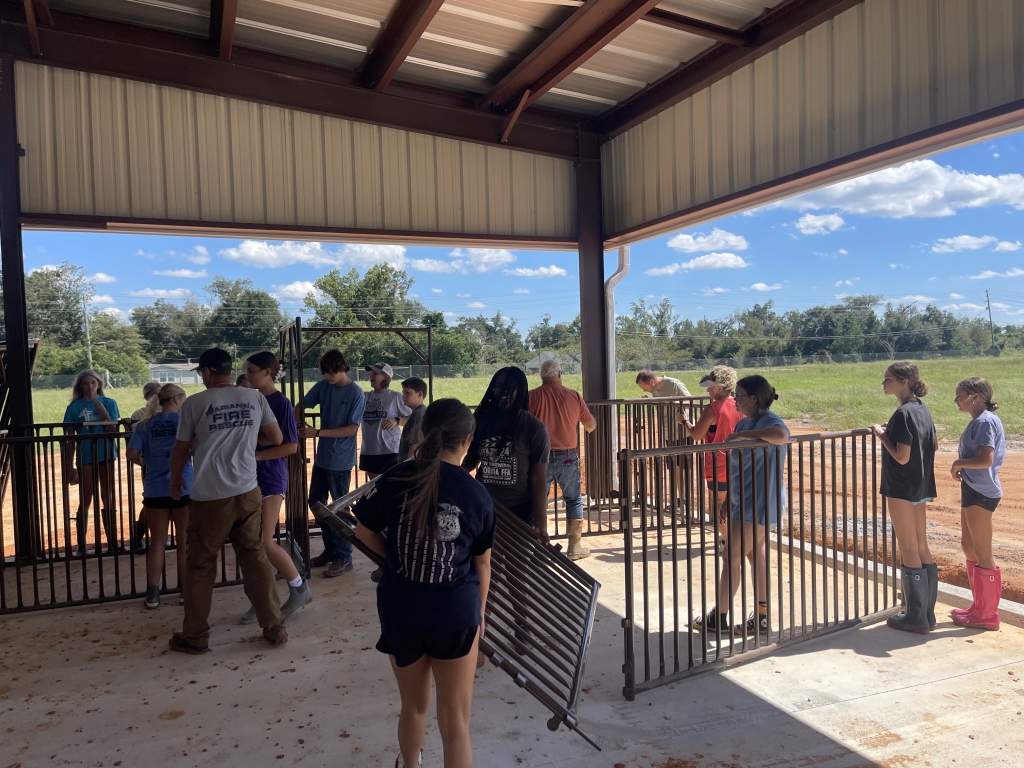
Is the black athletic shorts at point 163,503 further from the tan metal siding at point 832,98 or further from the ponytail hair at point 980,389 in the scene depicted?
the tan metal siding at point 832,98

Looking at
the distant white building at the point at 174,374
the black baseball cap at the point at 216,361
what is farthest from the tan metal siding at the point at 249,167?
the distant white building at the point at 174,374

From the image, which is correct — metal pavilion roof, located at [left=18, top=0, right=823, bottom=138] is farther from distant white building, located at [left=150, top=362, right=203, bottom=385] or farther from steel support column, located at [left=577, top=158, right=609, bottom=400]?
distant white building, located at [left=150, top=362, right=203, bottom=385]

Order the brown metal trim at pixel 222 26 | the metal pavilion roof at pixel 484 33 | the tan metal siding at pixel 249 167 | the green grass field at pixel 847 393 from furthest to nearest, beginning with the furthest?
the green grass field at pixel 847 393, the tan metal siding at pixel 249 167, the metal pavilion roof at pixel 484 33, the brown metal trim at pixel 222 26

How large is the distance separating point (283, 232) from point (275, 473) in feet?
12.1

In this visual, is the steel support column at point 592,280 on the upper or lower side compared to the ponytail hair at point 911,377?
upper

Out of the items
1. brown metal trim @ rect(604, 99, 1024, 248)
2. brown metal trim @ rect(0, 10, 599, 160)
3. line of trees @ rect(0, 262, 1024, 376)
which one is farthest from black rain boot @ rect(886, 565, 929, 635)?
line of trees @ rect(0, 262, 1024, 376)

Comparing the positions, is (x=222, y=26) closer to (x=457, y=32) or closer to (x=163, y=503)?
(x=457, y=32)

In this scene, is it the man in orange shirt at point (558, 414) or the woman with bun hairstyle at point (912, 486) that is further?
the man in orange shirt at point (558, 414)

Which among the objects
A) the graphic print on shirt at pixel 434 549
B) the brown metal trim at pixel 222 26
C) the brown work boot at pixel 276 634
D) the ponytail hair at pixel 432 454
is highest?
the brown metal trim at pixel 222 26

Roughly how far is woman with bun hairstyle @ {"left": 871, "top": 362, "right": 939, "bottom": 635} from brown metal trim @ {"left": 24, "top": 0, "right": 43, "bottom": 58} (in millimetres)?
7392

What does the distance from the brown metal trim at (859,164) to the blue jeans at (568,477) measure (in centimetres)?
313

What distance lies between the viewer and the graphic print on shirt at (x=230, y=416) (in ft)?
13.4

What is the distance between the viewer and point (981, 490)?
14.4 ft

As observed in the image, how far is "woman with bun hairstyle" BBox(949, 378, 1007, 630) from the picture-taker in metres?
4.34
